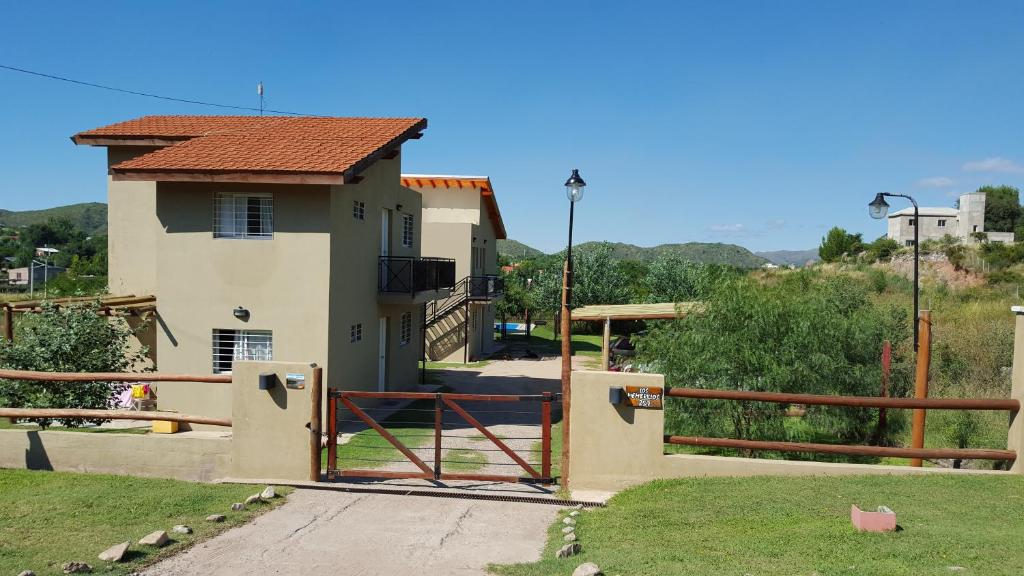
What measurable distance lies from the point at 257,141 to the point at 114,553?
12.0m

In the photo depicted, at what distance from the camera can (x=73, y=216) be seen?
499 feet

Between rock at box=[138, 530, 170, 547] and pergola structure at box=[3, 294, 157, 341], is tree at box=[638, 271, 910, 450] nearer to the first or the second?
rock at box=[138, 530, 170, 547]

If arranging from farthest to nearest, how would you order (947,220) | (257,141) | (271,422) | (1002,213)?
(1002,213) → (947,220) → (257,141) → (271,422)

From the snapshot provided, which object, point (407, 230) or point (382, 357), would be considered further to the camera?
point (407, 230)

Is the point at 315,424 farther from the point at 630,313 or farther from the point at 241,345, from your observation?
the point at 630,313

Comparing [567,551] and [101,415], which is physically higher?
[101,415]

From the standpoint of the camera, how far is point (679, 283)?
43.8 meters

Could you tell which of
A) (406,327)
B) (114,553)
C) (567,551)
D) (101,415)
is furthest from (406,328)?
(567,551)

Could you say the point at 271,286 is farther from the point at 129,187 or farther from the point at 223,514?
the point at 223,514

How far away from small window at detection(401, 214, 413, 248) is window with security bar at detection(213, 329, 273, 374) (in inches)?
256

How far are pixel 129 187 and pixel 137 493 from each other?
1264 cm

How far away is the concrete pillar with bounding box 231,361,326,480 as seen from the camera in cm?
940

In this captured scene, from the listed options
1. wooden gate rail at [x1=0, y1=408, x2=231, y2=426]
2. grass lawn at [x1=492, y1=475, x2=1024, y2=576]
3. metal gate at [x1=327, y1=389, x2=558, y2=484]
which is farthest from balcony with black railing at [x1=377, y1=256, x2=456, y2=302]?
grass lawn at [x1=492, y1=475, x2=1024, y2=576]

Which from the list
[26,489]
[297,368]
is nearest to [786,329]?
[297,368]
